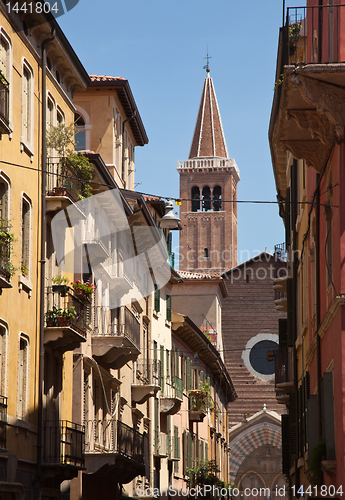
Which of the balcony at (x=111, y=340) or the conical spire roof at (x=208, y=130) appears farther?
the conical spire roof at (x=208, y=130)

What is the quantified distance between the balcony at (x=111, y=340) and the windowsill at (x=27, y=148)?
7.03 m

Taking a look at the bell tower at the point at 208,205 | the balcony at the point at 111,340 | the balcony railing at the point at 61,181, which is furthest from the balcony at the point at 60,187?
the bell tower at the point at 208,205

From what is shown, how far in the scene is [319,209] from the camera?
14547mm

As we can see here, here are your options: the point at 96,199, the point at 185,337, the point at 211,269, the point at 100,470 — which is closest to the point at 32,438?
the point at 100,470

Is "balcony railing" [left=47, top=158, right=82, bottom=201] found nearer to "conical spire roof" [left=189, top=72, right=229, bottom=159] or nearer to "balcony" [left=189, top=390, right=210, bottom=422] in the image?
"balcony" [left=189, top=390, right=210, bottom=422]

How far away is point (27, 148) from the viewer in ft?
52.3

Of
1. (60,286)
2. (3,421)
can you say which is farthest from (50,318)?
(3,421)

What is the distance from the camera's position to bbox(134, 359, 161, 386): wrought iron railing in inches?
1158

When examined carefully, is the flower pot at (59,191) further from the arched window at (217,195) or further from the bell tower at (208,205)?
the arched window at (217,195)

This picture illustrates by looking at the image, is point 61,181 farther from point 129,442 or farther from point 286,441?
point 286,441

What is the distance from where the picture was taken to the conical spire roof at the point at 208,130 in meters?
111

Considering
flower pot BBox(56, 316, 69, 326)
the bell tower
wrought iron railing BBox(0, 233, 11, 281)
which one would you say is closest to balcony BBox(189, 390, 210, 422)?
flower pot BBox(56, 316, 69, 326)

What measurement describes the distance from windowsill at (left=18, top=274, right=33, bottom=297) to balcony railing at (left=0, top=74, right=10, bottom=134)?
116 inches

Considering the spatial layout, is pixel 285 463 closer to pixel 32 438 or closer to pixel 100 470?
pixel 100 470
